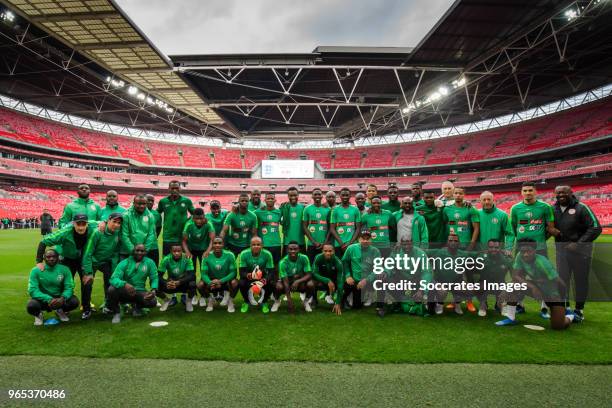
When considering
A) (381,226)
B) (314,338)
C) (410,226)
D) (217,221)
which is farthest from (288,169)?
(314,338)

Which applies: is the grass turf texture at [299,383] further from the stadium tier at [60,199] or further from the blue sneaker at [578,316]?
the stadium tier at [60,199]

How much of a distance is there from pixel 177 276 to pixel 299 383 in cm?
402

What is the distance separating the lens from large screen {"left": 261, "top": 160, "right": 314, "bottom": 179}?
4734cm

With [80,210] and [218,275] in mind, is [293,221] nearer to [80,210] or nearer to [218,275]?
[218,275]

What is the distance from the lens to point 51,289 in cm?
527

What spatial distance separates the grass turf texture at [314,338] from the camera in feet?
12.9

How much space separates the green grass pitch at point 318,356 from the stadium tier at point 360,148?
3818 cm

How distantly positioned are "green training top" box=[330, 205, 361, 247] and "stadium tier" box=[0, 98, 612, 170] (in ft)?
123

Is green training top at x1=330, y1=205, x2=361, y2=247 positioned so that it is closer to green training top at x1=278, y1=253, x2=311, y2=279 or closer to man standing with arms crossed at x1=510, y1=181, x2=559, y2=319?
green training top at x1=278, y1=253, x2=311, y2=279

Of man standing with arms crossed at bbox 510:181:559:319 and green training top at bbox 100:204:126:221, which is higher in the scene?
green training top at bbox 100:204:126:221

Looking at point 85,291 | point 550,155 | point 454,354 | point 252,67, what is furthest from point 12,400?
point 550,155

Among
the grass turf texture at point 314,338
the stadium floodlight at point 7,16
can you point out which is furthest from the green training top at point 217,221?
the stadium floodlight at point 7,16

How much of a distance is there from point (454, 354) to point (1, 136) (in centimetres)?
4698

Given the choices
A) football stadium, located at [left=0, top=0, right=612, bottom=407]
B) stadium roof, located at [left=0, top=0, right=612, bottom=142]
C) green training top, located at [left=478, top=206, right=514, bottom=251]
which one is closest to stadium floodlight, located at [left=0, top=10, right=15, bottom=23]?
football stadium, located at [left=0, top=0, right=612, bottom=407]
